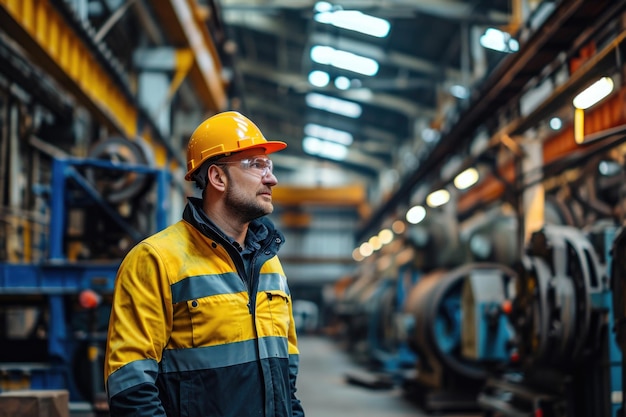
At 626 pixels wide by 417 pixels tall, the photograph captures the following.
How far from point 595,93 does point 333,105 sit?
701 inches

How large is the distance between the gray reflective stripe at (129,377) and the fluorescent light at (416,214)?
10.7 m

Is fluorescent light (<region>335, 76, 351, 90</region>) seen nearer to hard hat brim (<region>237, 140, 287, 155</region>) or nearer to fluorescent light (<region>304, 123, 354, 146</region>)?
fluorescent light (<region>304, 123, 354, 146</region>)

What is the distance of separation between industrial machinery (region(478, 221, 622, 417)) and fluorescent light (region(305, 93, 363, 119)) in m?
16.5

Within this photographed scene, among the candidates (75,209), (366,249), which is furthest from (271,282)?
(366,249)

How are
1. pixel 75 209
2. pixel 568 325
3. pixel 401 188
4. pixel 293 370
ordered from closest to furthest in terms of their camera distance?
pixel 293 370
pixel 568 325
pixel 75 209
pixel 401 188

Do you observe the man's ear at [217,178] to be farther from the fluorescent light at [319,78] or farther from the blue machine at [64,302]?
the fluorescent light at [319,78]

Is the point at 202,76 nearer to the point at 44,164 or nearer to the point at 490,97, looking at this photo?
the point at 44,164

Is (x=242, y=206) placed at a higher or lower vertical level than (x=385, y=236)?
lower

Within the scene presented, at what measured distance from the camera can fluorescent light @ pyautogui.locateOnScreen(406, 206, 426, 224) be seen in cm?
1300

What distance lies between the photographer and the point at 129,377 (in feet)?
7.41

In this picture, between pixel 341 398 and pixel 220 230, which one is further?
pixel 341 398

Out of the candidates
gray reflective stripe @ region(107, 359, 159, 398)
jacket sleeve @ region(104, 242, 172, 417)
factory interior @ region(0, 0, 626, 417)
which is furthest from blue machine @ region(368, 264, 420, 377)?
gray reflective stripe @ region(107, 359, 159, 398)

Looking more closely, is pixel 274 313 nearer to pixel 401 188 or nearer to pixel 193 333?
pixel 193 333

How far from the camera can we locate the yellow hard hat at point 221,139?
2.70 meters
